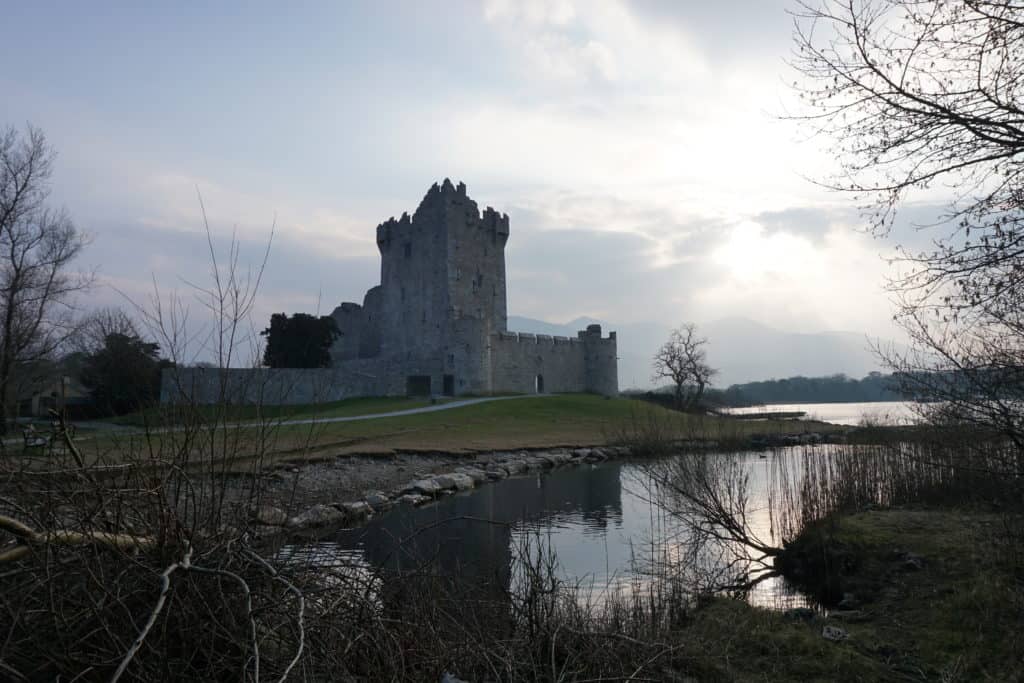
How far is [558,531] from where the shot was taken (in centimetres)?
1105

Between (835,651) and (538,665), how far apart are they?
114 inches

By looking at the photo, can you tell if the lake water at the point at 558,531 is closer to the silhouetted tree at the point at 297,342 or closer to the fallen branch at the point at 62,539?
the fallen branch at the point at 62,539

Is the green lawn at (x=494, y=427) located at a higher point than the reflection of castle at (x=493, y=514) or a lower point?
higher

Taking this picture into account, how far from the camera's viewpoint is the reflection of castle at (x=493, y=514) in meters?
9.06

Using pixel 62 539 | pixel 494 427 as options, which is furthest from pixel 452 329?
pixel 62 539

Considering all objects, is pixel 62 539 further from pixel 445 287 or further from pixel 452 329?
pixel 445 287

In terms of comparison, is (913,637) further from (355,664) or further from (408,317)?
(408,317)

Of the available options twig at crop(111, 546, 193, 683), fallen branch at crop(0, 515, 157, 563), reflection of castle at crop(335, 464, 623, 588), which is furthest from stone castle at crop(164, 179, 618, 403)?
twig at crop(111, 546, 193, 683)

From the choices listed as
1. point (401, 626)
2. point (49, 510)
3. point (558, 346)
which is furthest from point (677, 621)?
point (558, 346)

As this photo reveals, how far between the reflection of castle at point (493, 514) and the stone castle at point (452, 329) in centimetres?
2369

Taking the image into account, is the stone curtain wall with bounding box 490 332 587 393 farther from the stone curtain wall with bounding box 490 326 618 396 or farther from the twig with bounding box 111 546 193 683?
the twig with bounding box 111 546 193 683

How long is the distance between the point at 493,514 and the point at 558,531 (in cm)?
181

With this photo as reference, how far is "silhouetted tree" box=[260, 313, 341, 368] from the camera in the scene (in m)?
43.3

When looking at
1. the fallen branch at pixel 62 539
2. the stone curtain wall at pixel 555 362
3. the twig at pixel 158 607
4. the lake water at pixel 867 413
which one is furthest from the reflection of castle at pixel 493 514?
the stone curtain wall at pixel 555 362
